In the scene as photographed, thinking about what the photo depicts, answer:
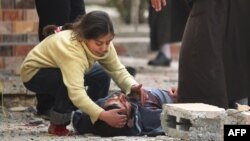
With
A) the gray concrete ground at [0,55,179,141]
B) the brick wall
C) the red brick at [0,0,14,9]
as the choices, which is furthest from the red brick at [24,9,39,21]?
the gray concrete ground at [0,55,179,141]

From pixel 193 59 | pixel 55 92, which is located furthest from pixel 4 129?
pixel 193 59

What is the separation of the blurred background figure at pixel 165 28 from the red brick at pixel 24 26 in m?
1.64

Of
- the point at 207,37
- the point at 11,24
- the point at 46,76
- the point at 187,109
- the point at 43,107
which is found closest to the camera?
the point at 187,109

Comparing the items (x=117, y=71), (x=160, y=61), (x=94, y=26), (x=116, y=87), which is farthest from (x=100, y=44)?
(x=160, y=61)

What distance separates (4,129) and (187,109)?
1.26 m

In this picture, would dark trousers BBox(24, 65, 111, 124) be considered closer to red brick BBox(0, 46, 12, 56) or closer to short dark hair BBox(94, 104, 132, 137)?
short dark hair BBox(94, 104, 132, 137)

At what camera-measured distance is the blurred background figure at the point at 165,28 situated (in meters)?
7.42

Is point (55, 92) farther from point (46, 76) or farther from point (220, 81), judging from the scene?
point (220, 81)

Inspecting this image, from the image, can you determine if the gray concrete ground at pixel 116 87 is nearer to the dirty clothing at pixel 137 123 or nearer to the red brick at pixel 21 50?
the dirty clothing at pixel 137 123

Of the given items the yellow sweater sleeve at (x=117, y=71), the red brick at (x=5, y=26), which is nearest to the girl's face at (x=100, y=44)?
the yellow sweater sleeve at (x=117, y=71)

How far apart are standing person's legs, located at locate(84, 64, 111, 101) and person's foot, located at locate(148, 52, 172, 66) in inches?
145

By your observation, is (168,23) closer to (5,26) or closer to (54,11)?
(5,26)

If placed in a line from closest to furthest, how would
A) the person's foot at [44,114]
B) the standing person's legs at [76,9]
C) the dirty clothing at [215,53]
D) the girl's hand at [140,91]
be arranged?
the dirty clothing at [215,53] → the girl's hand at [140,91] → the person's foot at [44,114] → the standing person's legs at [76,9]

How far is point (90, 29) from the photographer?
4.32 metres
